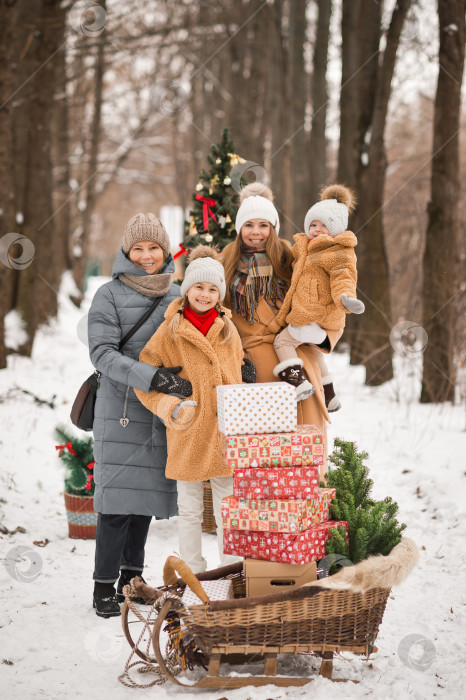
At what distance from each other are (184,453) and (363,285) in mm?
7381

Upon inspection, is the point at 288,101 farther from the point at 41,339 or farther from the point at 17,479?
the point at 17,479

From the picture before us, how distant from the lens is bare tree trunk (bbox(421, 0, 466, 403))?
8.38 metres

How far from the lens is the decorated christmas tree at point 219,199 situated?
5754mm

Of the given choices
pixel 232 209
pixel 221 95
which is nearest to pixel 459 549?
pixel 232 209

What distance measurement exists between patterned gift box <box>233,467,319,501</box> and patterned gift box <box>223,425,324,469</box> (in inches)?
1.9

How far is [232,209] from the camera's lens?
18.9ft

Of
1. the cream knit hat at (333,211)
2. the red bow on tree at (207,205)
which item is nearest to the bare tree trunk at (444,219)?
the red bow on tree at (207,205)

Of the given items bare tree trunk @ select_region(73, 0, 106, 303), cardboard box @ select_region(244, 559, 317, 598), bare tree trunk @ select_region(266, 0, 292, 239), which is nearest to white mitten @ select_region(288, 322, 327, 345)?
cardboard box @ select_region(244, 559, 317, 598)

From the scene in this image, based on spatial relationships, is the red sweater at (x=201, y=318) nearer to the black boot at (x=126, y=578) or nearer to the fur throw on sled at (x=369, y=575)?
the fur throw on sled at (x=369, y=575)

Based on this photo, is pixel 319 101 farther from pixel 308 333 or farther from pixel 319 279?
pixel 308 333

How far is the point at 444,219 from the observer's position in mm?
8547

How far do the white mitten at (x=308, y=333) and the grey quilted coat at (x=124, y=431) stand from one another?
0.78m

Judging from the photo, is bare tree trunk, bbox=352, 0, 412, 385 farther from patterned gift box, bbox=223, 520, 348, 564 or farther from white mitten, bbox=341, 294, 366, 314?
patterned gift box, bbox=223, 520, 348, 564

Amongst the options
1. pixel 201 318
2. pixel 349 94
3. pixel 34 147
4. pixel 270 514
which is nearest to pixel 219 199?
pixel 201 318
